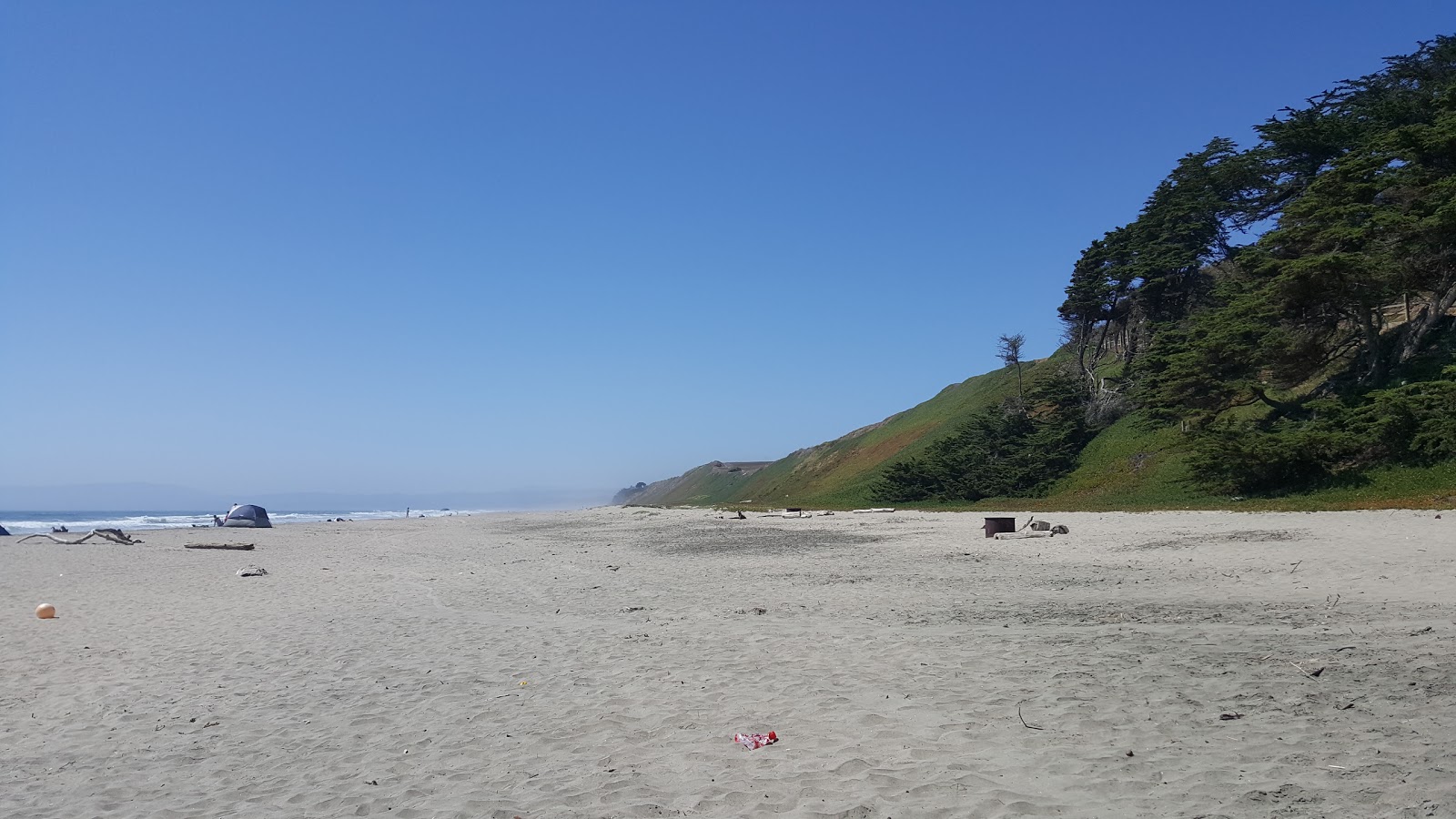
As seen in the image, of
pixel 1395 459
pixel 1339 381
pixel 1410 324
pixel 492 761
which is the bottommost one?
pixel 492 761

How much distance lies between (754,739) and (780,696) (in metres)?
1.05

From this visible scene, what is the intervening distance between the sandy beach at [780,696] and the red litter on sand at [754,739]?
0.29 ft

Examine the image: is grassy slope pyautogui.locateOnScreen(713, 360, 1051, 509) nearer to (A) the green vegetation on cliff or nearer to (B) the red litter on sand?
(A) the green vegetation on cliff

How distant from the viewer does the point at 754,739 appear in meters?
5.76

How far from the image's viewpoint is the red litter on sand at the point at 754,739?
567cm

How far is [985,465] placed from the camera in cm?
4125

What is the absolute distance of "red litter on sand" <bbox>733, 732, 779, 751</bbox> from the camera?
18.6 ft

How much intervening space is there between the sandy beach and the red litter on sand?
0.29ft

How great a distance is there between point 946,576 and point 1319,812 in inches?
400

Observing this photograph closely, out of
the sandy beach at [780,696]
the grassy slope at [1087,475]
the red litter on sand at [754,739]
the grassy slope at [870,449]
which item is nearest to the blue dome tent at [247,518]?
the grassy slope at [870,449]

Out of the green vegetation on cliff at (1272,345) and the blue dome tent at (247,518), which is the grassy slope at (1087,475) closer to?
the green vegetation on cliff at (1272,345)

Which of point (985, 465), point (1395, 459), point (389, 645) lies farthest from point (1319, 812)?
point (985, 465)

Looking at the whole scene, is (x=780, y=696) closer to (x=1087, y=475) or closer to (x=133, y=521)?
(x=1087, y=475)

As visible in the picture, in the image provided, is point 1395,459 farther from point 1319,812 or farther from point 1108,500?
point 1319,812
